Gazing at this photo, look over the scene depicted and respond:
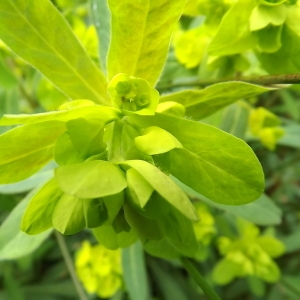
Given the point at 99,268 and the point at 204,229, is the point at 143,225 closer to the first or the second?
the point at 204,229

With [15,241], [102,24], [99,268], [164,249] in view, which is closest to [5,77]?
[102,24]

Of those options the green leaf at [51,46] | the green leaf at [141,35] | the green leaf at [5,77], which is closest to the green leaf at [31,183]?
the green leaf at [5,77]

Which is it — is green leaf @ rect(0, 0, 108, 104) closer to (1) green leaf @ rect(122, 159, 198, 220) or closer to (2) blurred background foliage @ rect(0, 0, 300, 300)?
(2) blurred background foliage @ rect(0, 0, 300, 300)

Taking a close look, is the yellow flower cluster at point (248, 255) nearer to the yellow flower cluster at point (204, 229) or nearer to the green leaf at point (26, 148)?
the yellow flower cluster at point (204, 229)

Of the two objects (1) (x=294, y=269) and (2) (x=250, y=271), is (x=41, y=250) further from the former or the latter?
(1) (x=294, y=269)

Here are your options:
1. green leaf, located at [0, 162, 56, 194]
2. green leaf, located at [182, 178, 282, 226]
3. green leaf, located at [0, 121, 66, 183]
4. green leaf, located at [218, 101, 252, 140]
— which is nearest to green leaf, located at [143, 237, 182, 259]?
Answer: green leaf, located at [0, 121, 66, 183]

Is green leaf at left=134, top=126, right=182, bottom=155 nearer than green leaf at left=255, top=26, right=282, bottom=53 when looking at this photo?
Yes
